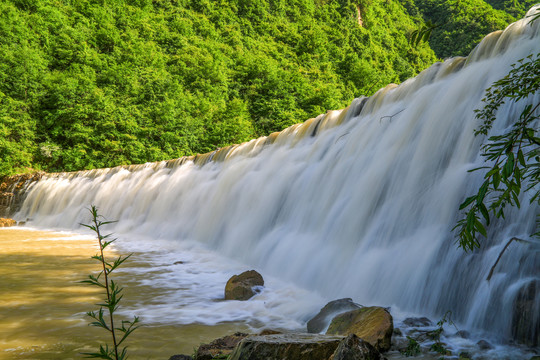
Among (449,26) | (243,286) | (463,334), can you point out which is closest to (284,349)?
(463,334)

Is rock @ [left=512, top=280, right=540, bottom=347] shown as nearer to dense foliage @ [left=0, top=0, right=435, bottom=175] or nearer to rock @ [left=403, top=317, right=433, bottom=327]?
rock @ [left=403, top=317, right=433, bottom=327]

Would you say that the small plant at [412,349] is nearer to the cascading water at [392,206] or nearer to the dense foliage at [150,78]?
the cascading water at [392,206]

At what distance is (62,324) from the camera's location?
2.95 m

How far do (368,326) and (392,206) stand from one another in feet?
5.92

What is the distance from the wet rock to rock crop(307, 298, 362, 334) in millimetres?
1330

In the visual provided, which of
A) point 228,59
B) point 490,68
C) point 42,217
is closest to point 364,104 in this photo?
point 490,68

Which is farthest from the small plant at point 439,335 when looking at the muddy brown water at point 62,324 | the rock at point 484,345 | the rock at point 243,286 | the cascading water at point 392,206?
the rock at point 243,286

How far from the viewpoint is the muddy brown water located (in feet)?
8.13

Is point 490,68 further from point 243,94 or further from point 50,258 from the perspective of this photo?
point 243,94

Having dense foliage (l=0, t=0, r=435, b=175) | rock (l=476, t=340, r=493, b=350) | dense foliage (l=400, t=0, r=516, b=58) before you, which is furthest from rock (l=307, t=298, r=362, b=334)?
dense foliage (l=0, t=0, r=435, b=175)

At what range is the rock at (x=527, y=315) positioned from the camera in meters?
2.23

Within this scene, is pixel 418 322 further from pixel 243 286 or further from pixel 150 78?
pixel 150 78

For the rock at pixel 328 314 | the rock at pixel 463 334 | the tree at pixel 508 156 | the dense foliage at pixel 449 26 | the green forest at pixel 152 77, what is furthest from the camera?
the green forest at pixel 152 77

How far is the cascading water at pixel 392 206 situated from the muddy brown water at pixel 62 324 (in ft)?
4.78
